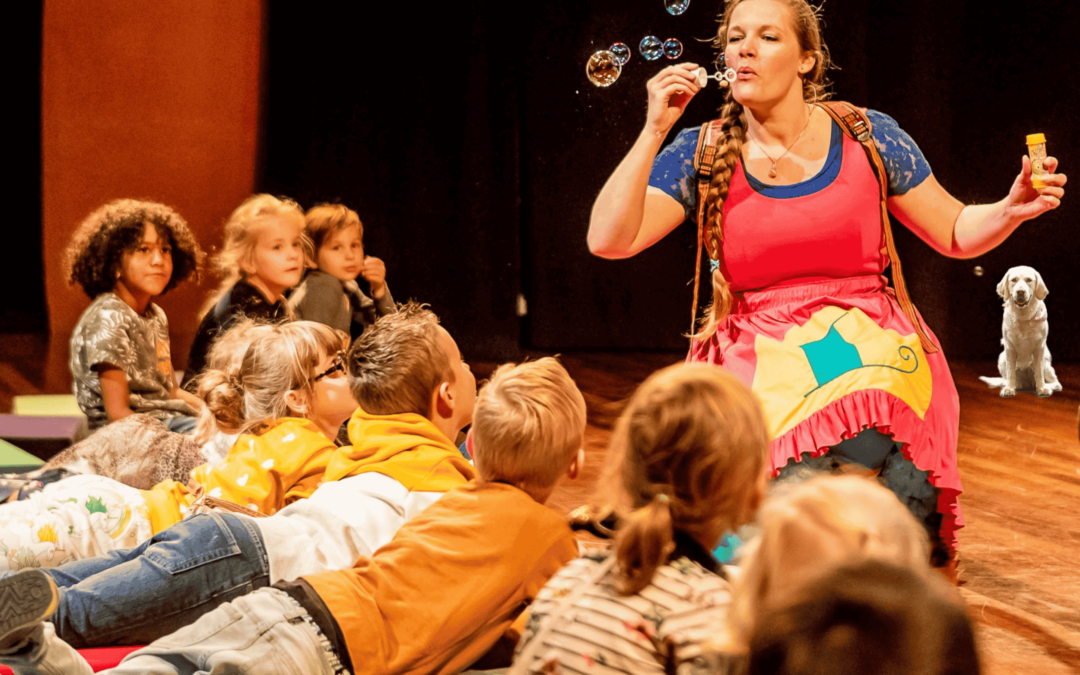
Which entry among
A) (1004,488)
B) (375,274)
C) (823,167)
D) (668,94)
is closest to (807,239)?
(823,167)

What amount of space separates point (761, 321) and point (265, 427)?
1139 mm

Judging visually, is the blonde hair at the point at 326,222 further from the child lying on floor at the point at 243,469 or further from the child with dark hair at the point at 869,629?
the child with dark hair at the point at 869,629

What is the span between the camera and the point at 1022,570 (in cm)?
282

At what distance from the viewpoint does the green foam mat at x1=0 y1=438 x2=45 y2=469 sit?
10.7 feet

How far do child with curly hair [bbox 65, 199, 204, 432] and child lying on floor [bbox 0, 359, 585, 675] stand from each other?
1.64 meters

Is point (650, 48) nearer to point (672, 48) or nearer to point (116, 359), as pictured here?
point (672, 48)

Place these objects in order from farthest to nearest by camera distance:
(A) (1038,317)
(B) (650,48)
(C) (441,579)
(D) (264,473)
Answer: (A) (1038,317) < (B) (650,48) < (D) (264,473) < (C) (441,579)

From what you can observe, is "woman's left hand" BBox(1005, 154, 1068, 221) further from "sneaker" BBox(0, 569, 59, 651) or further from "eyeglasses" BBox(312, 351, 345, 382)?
"sneaker" BBox(0, 569, 59, 651)

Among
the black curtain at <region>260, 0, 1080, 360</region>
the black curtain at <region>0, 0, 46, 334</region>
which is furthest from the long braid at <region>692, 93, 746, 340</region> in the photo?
the black curtain at <region>0, 0, 46, 334</region>

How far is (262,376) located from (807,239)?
50.8 inches

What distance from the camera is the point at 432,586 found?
1686 millimetres

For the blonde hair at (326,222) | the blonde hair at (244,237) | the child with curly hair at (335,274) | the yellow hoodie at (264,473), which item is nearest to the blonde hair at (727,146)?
the yellow hoodie at (264,473)

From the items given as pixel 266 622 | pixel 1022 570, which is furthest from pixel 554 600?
pixel 1022 570

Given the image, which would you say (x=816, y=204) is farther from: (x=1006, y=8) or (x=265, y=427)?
(x=1006, y=8)
